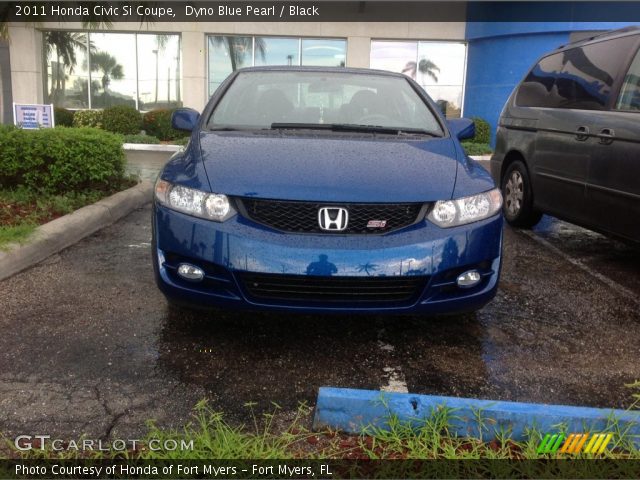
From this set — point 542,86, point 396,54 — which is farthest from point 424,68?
point 542,86

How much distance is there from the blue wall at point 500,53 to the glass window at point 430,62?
36cm

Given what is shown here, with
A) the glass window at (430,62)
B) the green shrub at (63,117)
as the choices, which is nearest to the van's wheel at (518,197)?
the glass window at (430,62)

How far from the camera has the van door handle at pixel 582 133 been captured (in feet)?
15.2

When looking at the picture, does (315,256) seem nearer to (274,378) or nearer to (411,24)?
(274,378)

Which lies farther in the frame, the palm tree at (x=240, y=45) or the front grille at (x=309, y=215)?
the palm tree at (x=240, y=45)

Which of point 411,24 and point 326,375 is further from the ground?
point 411,24

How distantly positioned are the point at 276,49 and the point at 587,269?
14940 mm

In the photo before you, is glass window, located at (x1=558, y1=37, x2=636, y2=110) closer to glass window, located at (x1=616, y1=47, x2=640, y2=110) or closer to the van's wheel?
glass window, located at (x1=616, y1=47, x2=640, y2=110)

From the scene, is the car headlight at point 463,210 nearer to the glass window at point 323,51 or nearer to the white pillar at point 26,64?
the glass window at point 323,51

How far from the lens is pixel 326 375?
283 centimetres

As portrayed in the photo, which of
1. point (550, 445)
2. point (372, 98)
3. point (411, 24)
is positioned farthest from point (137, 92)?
point (550, 445)

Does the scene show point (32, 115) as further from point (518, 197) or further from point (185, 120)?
point (518, 197)

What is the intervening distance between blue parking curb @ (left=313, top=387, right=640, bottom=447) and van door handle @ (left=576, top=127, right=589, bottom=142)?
292 cm

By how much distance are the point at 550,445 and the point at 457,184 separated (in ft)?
4.49
